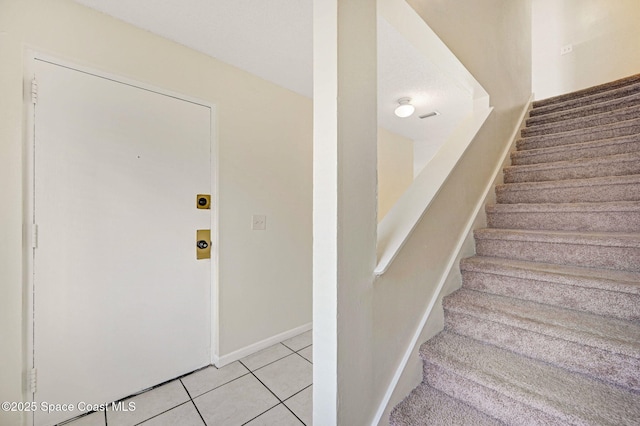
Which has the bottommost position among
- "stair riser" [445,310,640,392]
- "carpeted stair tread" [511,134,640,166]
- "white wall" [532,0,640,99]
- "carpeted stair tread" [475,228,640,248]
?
"stair riser" [445,310,640,392]

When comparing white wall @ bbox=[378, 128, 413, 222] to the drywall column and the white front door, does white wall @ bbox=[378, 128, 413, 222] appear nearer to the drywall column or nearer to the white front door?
the white front door

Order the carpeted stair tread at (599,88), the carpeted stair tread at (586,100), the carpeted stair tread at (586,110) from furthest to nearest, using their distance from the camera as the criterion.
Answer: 1. the carpeted stair tread at (599,88)
2. the carpeted stair tread at (586,100)
3. the carpeted stair tread at (586,110)

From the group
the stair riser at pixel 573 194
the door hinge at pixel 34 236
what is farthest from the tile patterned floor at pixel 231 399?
the stair riser at pixel 573 194

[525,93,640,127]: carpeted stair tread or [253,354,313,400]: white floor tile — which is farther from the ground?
[525,93,640,127]: carpeted stair tread

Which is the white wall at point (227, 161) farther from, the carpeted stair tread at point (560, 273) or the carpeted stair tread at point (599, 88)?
the carpeted stair tread at point (599, 88)

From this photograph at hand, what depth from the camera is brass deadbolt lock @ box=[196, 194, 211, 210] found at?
191 cm

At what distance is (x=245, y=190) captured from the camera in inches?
85.3

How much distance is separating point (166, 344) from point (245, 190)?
125 cm

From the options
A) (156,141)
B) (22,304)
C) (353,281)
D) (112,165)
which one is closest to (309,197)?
(156,141)

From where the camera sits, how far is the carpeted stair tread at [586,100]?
7.56 feet

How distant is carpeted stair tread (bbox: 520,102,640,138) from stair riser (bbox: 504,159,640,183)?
708 millimetres

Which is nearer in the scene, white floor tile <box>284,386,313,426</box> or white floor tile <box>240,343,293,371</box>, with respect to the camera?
white floor tile <box>284,386,313,426</box>

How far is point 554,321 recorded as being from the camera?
117 cm

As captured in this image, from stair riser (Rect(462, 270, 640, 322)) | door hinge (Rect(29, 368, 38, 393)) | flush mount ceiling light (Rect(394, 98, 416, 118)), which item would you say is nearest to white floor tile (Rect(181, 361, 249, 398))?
door hinge (Rect(29, 368, 38, 393))
